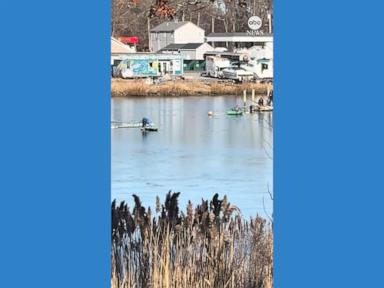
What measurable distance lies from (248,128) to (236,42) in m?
0.61

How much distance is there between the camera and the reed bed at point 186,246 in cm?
755

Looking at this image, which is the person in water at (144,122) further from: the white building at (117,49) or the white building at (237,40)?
the white building at (237,40)

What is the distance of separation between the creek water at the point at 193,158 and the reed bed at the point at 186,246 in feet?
0.22

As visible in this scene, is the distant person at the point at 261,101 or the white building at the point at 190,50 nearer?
the distant person at the point at 261,101

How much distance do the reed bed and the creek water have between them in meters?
0.07

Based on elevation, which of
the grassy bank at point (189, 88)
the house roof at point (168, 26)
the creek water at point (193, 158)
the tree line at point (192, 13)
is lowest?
the creek water at point (193, 158)

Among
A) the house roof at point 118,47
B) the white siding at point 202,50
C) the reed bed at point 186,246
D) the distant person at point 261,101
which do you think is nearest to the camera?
the reed bed at point 186,246

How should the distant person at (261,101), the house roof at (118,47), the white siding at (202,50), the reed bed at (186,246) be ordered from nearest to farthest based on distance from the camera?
the reed bed at (186,246)
the house roof at (118,47)
the distant person at (261,101)
the white siding at (202,50)

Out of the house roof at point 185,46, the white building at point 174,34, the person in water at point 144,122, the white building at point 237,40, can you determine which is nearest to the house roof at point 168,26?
the white building at point 174,34

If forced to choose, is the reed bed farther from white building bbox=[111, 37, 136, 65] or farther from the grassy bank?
white building bbox=[111, 37, 136, 65]

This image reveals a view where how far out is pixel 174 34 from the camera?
789cm

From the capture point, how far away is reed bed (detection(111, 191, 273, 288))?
24.8 feet

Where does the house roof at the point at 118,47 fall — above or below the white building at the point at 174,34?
below

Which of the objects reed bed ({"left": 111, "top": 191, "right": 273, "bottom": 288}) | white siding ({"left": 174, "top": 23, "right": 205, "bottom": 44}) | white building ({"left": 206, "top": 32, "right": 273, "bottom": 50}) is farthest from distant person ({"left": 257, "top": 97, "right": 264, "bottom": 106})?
reed bed ({"left": 111, "top": 191, "right": 273, "bottom": 288})
